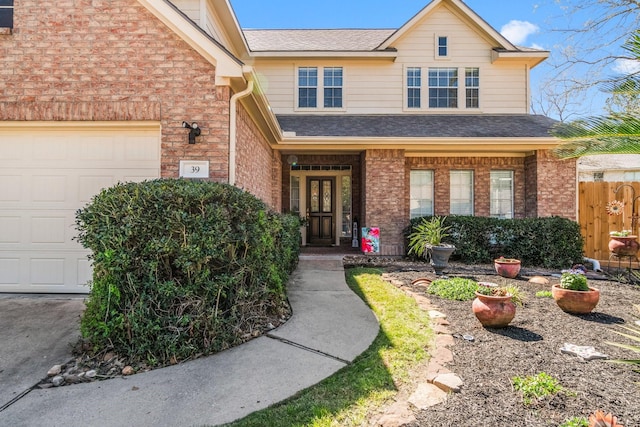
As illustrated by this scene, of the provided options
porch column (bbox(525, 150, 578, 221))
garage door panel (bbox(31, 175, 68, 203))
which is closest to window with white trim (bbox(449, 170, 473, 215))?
porch column (bbox(525, 150, 578, 221))

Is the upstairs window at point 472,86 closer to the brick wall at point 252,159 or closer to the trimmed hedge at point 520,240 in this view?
the trimmed hedge at point 520,240

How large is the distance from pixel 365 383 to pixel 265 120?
18.5 ft

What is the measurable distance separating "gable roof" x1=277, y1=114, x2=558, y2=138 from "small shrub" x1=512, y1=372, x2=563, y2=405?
7.38 m

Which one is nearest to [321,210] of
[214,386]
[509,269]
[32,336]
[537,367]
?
[509,269]

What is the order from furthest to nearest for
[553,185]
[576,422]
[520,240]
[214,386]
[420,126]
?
[420,126], [553,185], [520,240], [214,386], [576,422]

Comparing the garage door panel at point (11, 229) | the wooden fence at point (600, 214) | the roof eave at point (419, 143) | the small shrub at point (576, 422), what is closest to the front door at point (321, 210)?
the roof eave at point (419, 143)

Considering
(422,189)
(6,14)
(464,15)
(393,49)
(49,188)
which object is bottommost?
(49,188)

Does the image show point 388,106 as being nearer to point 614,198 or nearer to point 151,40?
point 614,198

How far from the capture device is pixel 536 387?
2.57 m

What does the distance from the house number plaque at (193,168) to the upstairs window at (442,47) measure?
9.38 metres

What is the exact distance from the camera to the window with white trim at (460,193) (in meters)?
10.5

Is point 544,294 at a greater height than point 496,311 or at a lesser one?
lesser

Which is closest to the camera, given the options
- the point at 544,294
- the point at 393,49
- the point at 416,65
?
the point at 544,294

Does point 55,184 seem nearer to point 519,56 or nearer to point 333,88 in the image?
point 333,88
